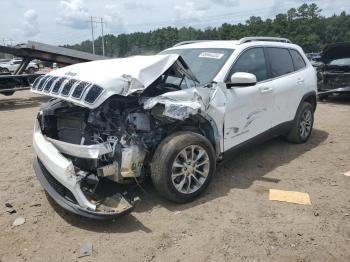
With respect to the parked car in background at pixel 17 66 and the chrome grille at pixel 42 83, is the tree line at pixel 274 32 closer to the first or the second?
the parked car in background at pixel 17 66

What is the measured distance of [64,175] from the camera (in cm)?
384

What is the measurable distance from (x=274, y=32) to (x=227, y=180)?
8288 centimetres

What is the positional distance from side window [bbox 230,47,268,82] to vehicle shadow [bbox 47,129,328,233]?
1105 mm

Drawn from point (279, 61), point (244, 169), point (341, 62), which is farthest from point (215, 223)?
point (341, 62)

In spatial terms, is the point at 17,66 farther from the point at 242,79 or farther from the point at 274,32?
the point at 274,32

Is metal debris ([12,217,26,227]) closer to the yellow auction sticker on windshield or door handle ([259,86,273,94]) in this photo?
the yellow auction sticker on windshield

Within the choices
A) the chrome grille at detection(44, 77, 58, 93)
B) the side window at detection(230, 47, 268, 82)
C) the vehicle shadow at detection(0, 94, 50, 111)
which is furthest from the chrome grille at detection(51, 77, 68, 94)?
the vehicle shadow at detection(0, 94, 50, 111)

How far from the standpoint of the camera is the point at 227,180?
5152mm

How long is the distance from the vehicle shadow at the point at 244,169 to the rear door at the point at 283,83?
57 centimetres

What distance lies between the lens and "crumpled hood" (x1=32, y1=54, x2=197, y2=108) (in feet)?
13.1

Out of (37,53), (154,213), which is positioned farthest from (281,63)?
(37,53)

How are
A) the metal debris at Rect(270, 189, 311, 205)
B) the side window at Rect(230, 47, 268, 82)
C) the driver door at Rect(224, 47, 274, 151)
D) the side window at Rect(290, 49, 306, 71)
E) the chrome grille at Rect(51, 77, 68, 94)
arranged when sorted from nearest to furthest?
the chrome grille at Rect(51, 77, 68, 94) → the metal debris at Rect(270, 189, 311, 205) → the driver door at Rect(224, 47, 274, 151) → the side window at Rect(230, 47, 268, 82) → the side window at Rect(290, 49, 306, 71)

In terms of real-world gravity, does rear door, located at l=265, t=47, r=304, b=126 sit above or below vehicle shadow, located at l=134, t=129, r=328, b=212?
above

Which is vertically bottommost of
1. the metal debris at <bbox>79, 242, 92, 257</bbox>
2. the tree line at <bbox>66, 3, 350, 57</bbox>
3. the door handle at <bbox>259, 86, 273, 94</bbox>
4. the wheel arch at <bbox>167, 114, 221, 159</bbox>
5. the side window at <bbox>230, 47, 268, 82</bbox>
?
the metal debris at <bbox>79, 242, 92, 257</bbox>
